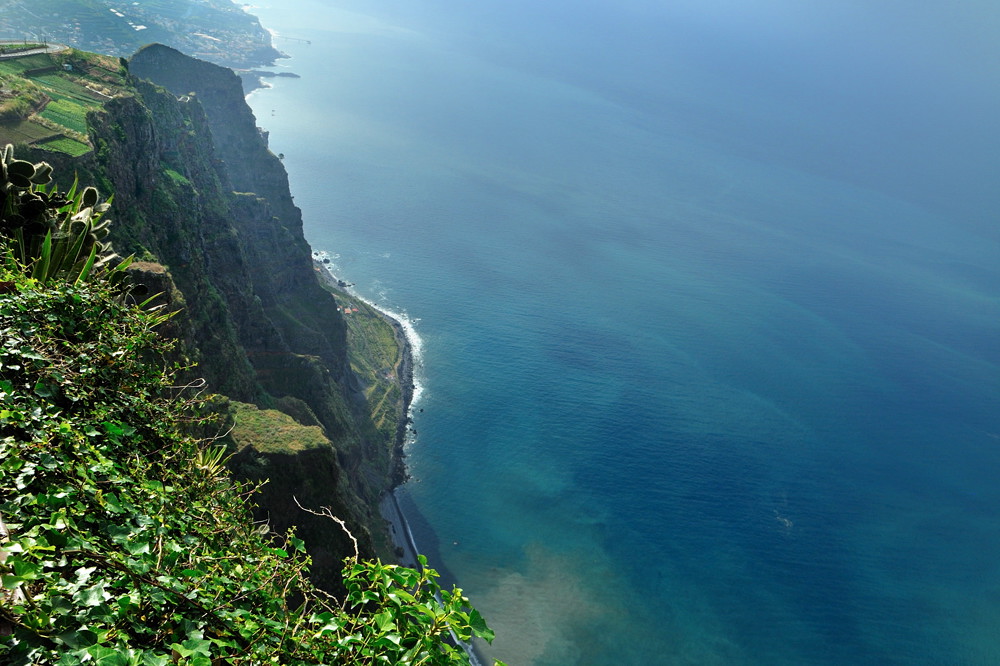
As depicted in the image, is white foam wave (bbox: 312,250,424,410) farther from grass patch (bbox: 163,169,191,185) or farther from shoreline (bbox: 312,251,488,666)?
grass patch (bbox: 163,169,191,185)

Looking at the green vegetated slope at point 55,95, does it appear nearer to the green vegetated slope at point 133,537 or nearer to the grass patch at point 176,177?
the grass patch at point 176,177

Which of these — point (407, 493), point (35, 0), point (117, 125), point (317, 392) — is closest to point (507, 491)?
point (407, 493)

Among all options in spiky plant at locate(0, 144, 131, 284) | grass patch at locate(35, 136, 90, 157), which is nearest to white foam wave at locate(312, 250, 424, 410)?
grass patch at locate(35, 136, 90, 157)

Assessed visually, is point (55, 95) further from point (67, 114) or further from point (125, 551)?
point (125, 551)

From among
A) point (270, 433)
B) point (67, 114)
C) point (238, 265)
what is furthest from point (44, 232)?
point (238, 265)

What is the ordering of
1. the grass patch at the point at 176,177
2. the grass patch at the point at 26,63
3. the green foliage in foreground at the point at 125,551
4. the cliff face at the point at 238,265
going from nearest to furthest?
the green foliage in foreground at the point at 125,551 → the cliff face at the point at 238,265 → the grass patch at the point at 26,63 → the grass patch at the point at 176,177

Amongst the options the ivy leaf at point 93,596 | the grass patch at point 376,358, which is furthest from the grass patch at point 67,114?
the grass patch at point 376,358
